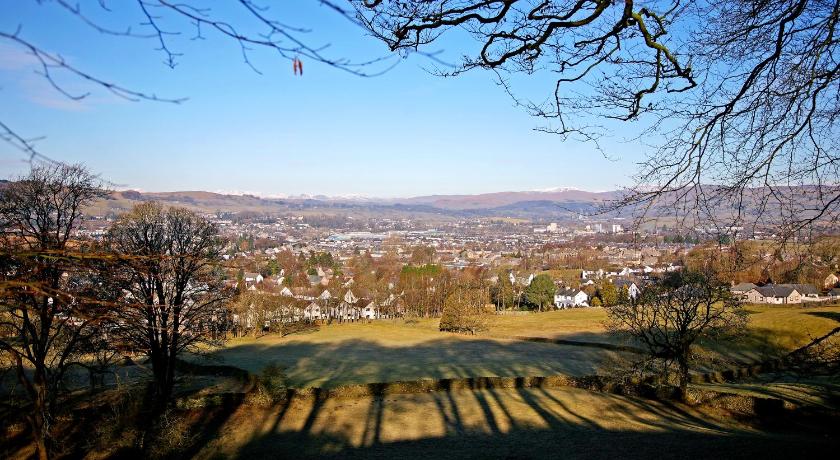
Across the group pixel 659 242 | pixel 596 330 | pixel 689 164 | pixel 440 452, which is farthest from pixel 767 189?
pixel 596 330

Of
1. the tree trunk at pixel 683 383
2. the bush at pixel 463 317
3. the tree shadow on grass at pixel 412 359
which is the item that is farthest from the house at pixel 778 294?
the tree trunk at pixel 683 383

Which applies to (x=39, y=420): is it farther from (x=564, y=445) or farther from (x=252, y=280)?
(x=252, y=280)

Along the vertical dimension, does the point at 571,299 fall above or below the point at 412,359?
below

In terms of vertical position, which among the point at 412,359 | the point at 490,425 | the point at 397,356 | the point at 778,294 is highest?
the point at 490,425

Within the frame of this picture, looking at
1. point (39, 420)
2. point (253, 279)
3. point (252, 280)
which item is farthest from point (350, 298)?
point (39, 420)

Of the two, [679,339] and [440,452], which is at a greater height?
[679,339]

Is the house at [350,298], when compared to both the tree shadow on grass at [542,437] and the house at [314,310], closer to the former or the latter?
the house at [314,310]

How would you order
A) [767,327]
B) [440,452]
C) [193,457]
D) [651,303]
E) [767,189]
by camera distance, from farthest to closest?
[767,327]
[651,303]
[193,457]
[440,452]
[767,189]

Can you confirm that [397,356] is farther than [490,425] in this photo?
Yes

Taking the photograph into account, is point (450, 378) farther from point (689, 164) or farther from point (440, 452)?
point (689, 164)
